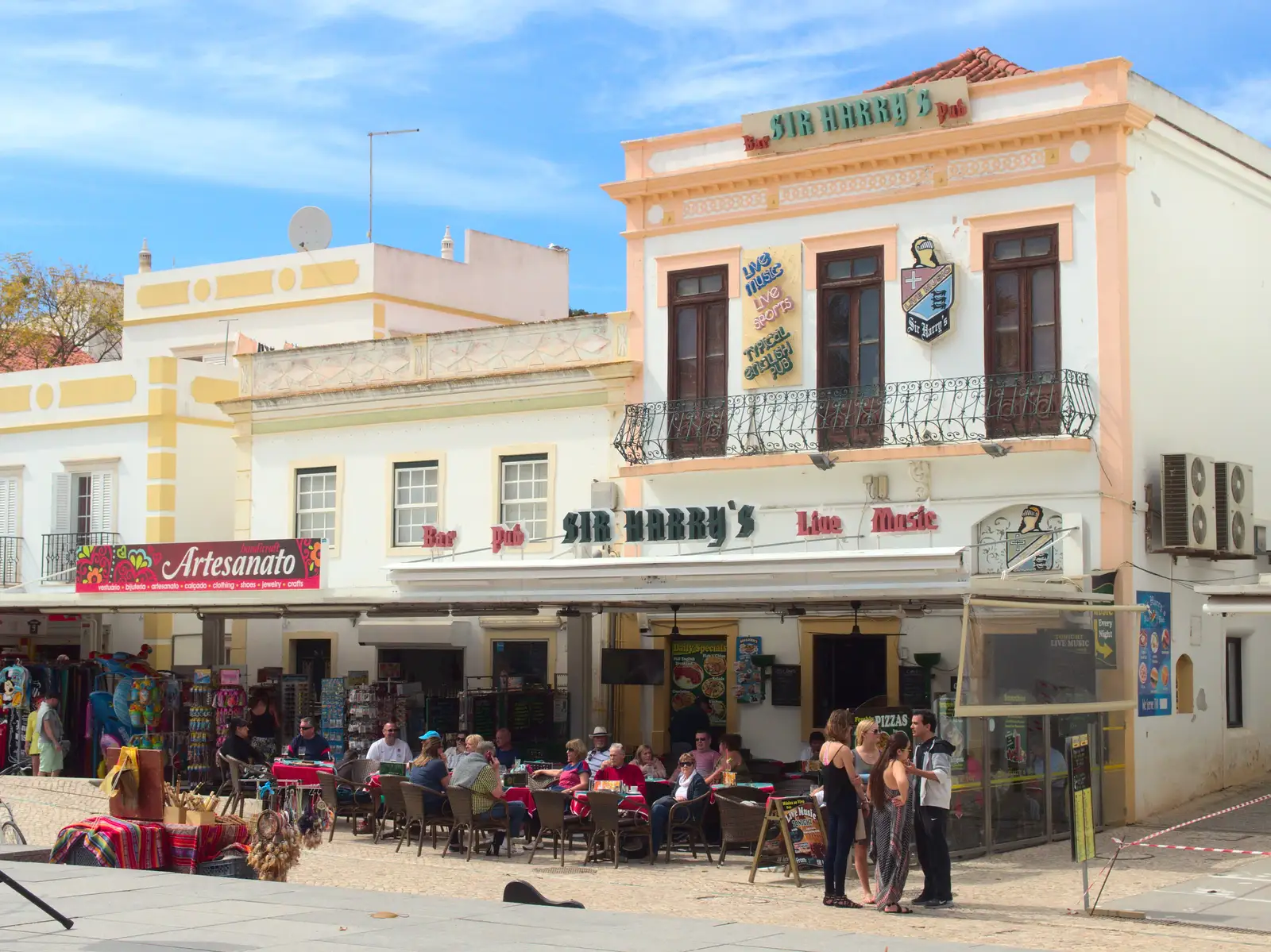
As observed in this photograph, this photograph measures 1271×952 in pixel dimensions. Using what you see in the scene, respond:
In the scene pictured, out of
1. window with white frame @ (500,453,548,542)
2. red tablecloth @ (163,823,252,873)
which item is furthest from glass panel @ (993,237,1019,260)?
red tablecloth @ (163,823,252,873)

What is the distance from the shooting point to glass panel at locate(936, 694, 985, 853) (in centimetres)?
1548

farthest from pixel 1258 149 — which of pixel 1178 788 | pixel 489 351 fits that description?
pixel 489 351

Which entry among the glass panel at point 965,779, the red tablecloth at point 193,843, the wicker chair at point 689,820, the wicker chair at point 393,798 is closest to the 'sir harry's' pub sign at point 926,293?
the glass panel at point 965,779

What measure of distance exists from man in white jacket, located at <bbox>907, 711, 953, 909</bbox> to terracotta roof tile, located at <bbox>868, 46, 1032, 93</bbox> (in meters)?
9.14

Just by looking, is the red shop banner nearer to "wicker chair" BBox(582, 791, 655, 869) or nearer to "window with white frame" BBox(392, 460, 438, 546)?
"window with white frame" BBox(392, 460, 438, 546)

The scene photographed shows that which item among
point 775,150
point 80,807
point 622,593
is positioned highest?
point 775,150

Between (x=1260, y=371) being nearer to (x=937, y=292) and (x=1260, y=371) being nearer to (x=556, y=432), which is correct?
(x=937, y=292)

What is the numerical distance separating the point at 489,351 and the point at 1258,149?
10.5 metres

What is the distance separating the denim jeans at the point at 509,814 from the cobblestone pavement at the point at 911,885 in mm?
322

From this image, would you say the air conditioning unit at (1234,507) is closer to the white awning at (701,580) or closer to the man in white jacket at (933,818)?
the white awning at (701,580)

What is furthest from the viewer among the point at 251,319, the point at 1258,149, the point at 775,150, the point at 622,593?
the point at 251,319

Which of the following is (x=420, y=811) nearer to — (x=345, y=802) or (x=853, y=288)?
(x=345, y=802)

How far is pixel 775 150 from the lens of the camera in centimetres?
2067

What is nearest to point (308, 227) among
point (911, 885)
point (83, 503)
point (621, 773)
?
point (83, 503)
